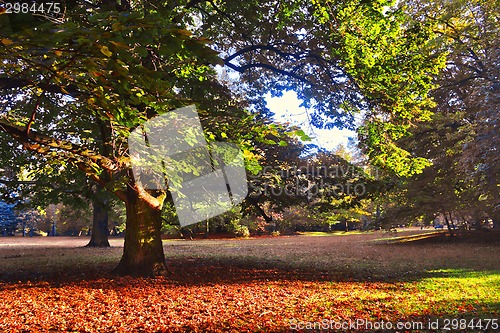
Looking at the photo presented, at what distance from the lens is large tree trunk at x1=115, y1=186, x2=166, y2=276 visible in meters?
9.12

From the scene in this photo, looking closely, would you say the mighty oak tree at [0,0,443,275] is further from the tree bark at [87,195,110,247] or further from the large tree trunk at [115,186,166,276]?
the tree bark at [87,195,110,247]

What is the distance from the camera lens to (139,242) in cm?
916

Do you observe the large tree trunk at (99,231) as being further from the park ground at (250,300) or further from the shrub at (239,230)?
the shrub at (239,230)

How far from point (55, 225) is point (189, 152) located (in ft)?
199

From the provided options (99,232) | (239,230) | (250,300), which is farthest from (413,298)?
(239,230)

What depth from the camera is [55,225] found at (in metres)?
59.7

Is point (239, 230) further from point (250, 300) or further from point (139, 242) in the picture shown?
point (250, 300)

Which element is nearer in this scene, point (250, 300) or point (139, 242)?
point (250, 300)

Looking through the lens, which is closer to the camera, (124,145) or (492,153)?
(124,145)

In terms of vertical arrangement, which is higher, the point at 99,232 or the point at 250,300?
the point at 99,232

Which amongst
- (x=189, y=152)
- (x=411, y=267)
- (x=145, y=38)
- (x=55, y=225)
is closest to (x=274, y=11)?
(x=189, y=152)

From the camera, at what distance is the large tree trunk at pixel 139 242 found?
9117 mm

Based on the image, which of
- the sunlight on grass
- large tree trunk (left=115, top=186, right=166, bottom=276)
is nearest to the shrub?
large tree trunk (left=115, top=186, right=166, bottom=276)

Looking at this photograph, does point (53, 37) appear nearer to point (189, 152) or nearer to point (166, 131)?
point (166, 131)
